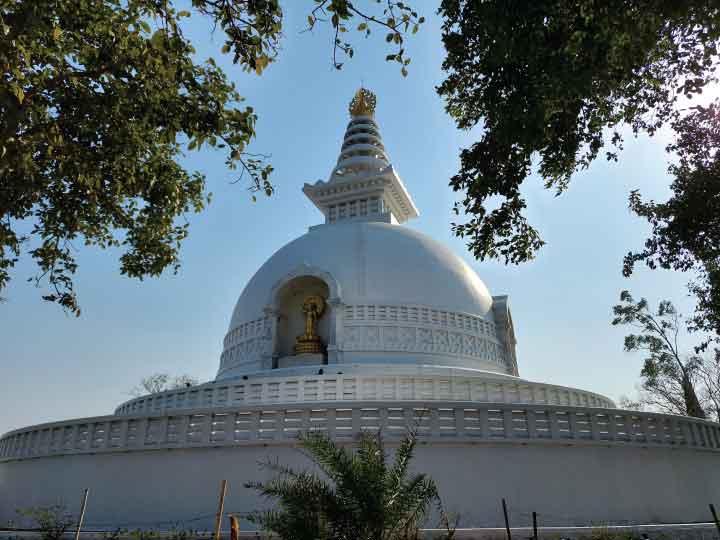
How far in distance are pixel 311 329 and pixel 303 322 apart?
0.83 metres

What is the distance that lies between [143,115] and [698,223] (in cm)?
1130

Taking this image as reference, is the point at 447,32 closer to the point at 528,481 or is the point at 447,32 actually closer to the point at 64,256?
the point at 528,481

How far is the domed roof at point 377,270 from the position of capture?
1805 cm

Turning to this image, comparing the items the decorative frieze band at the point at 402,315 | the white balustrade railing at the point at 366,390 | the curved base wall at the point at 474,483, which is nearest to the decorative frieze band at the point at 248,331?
the decorative frieze band at the point at 402,315

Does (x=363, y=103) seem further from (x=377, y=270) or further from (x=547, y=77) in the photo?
(x=547, y=77)

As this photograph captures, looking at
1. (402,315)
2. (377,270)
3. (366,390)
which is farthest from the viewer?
(377,270)

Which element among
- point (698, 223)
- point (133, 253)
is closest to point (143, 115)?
point (133, 253)

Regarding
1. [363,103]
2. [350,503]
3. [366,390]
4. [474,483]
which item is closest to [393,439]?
[474,483]

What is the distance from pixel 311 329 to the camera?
18.5 m

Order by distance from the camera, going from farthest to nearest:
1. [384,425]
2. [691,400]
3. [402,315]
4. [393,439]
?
1. [691,400]
2. [402,315]
3. [384,425]
4. [393,439]

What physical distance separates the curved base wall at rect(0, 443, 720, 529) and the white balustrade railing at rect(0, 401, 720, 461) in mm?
179

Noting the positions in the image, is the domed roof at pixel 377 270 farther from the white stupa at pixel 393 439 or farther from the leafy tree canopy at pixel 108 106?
the leafy tree canopy at pixel 108 106

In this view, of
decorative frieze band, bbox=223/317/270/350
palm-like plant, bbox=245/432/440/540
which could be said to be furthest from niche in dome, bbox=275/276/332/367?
palm-like plant, bbox=245/432/440/540

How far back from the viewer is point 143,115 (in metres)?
8.44
